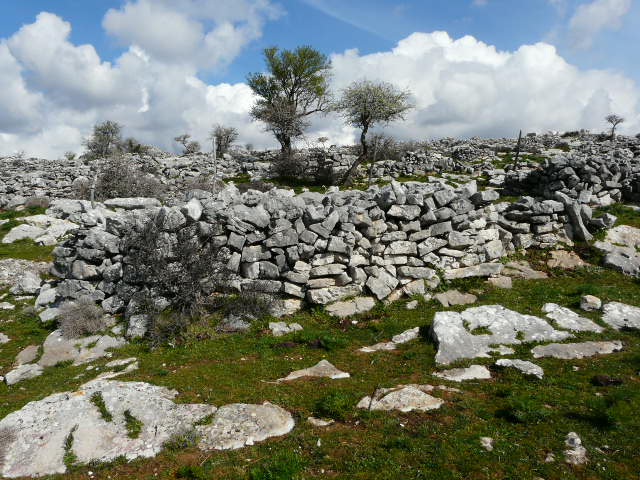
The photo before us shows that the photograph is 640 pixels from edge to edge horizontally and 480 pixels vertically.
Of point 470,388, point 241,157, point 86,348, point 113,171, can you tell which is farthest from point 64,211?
point 470,388

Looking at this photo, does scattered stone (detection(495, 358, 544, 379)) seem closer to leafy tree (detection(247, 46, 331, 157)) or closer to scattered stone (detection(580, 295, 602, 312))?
scattered stone (detection(580, 295, 602, 312))

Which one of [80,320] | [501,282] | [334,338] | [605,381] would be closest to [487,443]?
[605,381]

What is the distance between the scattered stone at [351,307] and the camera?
12.6 m

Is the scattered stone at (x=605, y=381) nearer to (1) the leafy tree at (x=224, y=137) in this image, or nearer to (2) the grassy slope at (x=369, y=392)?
(2) the grassy slope at (x=369, y=392)

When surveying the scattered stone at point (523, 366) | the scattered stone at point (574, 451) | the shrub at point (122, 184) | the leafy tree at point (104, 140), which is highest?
the leafy tree at point (104, 140)

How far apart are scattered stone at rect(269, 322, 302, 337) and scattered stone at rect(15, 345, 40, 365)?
6.26 meters

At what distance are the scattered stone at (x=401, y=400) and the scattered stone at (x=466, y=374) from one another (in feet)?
3.10

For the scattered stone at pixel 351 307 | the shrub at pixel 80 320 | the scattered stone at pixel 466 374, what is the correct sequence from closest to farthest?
the scattered stone at pixel 466 374, the shrub at pixel 80 320, the scattered stone at pixel 351 307

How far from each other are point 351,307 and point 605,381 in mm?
6712

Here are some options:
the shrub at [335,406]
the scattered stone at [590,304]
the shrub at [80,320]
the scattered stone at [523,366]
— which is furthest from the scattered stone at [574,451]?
the shrub at [80,320]

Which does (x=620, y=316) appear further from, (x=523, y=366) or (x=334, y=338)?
(x=334, y=338)

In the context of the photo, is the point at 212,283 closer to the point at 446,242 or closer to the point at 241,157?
the point at 446,242

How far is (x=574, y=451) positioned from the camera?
6.01 meters

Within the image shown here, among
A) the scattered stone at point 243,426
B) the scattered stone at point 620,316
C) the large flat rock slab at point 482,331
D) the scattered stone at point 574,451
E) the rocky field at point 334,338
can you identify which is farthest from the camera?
the scattered stone at point 620,316
